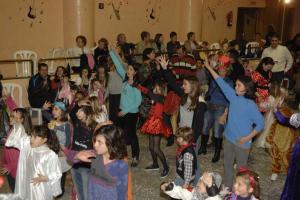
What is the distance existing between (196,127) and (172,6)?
905 cm

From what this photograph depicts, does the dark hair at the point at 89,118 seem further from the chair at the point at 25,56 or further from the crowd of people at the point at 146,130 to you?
the chair at the point at 25,56

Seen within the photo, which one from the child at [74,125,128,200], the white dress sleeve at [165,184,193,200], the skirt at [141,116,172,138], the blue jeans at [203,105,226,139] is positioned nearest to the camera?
the child at [74,125,128,200]

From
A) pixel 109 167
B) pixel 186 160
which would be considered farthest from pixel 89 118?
pixel 109 167

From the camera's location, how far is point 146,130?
5.28m

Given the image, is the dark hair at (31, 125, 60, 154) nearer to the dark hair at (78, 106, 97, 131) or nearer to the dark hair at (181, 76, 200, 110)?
the dark hair at (78, 106, 97, 131)

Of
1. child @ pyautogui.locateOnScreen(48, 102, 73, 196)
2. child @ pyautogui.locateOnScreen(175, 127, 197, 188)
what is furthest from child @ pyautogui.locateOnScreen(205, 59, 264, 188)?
child @ pyautogui.locateOnScreen(48, 102, 73, 196)

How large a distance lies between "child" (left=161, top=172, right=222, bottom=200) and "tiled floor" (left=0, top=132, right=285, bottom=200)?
1.68 m

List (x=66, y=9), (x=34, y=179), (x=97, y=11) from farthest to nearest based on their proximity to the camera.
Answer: (x=97, y=11), (x=66, y=9), (x=34, y=179)

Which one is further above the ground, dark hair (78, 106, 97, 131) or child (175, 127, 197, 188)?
dark hair (78, 106, 97, 131)

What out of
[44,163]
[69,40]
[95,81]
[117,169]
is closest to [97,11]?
[69,40]

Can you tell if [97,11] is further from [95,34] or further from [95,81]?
[95,81]

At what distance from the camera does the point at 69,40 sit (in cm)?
1027

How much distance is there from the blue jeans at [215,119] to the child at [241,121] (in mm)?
1530

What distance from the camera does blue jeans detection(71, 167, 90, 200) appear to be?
152 inches
